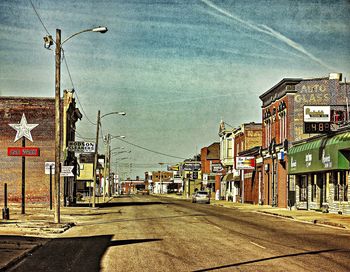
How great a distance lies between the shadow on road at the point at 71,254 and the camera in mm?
14141

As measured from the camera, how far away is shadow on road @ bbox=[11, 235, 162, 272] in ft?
46.4

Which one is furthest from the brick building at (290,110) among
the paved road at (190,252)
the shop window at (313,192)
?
the paved road at (190,252)

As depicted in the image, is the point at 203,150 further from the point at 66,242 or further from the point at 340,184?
the point at 66,242

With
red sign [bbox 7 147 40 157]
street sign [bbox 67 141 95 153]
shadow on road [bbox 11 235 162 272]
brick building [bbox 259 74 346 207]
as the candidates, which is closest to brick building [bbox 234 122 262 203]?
brick building [bbox 259 74 346 207]

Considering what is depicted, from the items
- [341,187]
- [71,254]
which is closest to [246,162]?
[341,187]

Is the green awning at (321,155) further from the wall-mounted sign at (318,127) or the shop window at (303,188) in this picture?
the shop window at (303,188)

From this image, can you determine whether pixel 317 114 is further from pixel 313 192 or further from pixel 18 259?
pixel 18 259

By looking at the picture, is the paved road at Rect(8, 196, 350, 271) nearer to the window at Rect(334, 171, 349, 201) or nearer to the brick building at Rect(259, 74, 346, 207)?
the window at Rect(334, 171, 349, 201)

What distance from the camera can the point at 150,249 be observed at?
57.7ft

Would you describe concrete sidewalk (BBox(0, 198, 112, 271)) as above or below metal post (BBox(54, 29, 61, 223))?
below

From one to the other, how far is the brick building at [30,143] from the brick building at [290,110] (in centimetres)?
A: 2029

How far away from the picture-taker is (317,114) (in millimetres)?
43625

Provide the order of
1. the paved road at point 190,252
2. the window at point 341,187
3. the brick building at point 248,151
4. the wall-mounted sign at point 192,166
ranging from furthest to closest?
1. the wall-mounted sign at point 192,166
2. the brick building at point 248,151
3. the window at point 341,187
4. the paved road at point 190,252

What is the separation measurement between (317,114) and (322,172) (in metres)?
4.43
